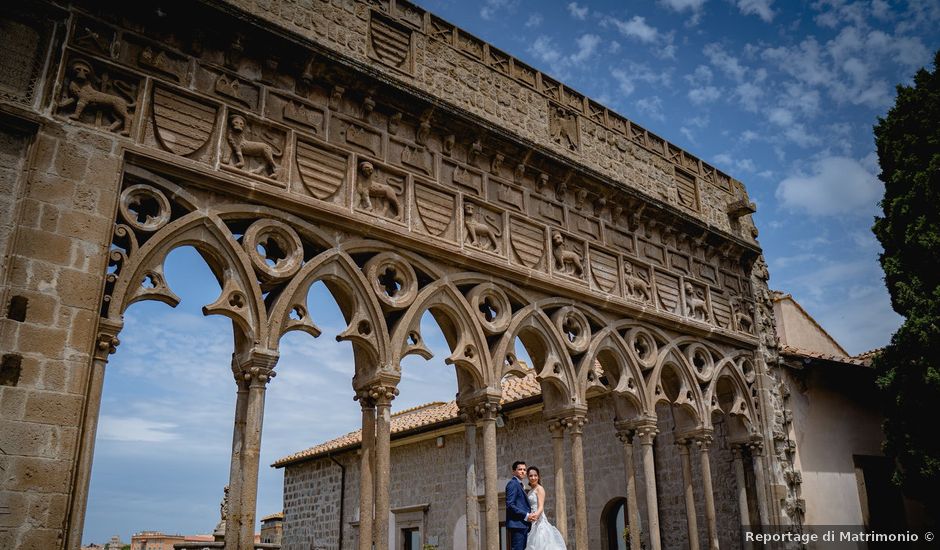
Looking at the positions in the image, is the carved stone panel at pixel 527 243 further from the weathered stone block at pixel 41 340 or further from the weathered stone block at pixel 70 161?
the weathered stone block at pixel 41 340

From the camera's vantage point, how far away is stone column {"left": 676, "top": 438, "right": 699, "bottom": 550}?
33.1ft

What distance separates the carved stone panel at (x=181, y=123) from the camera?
6863mm

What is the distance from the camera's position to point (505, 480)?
14.2 metres

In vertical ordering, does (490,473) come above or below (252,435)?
below

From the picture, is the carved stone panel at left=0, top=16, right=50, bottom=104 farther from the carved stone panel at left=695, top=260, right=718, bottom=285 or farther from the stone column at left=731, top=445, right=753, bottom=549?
the stone column at left=731, top=445, right=753, bottom=549

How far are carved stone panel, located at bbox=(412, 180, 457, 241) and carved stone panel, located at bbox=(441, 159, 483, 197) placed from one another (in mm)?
199

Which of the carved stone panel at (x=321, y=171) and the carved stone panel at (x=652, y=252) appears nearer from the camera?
the carved stone panel at (x=321, y=171)

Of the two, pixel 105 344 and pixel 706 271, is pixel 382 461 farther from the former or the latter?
pixel 706 271

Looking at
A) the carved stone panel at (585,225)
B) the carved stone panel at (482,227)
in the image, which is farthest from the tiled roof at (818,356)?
the carved stone panel at (482,227)

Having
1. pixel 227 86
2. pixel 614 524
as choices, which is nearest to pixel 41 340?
pixel 227 86

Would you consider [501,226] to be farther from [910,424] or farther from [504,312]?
[910,424]

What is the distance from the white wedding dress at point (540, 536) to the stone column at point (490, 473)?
61cm

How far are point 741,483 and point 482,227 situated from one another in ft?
19.2

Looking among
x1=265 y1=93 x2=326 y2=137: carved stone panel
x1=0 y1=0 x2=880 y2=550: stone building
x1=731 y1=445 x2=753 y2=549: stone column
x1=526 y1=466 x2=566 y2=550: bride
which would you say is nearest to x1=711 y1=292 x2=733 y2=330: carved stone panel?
x1=0 y1=0 x2=880 y2=550: stone building
